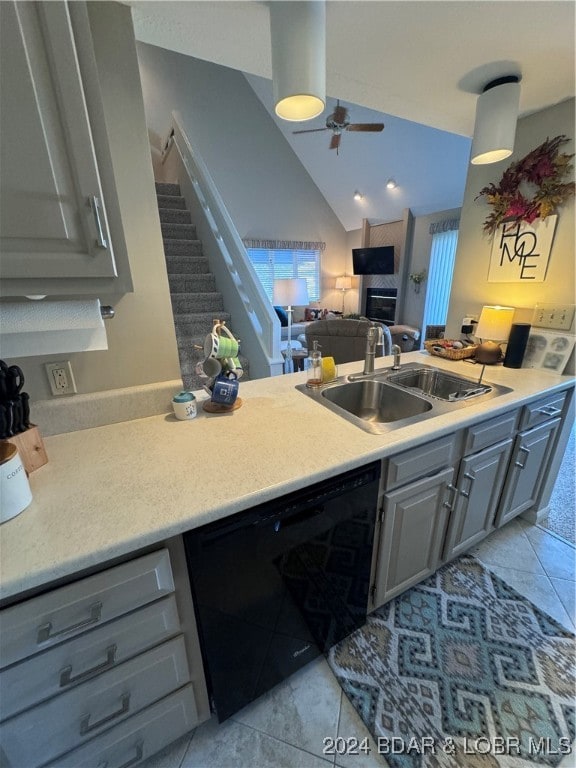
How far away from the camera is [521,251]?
6.06 feet

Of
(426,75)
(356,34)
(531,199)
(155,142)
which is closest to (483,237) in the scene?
(531,199)

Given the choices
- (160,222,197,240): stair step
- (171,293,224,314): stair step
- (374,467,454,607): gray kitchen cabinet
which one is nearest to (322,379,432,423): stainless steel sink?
(374,467,454,607): gray kitchen cabinet

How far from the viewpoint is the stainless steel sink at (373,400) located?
1.54m

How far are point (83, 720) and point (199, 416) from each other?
34.1 inches

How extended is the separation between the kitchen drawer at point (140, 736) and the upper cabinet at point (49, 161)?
3.82ft

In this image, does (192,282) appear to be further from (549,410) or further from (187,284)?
(549,410)

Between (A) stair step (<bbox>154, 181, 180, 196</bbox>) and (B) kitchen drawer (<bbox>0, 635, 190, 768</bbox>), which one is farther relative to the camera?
(A) stair step (<bbox>154, 181, 180, 196</bbox>)

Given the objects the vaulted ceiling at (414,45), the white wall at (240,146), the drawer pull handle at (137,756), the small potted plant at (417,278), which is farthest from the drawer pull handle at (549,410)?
the white wall at (240,146)

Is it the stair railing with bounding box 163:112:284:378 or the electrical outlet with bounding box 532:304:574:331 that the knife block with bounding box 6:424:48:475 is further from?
the electrical outlet with bounding box 532:304:574:331

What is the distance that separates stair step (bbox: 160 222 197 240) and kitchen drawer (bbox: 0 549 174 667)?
3882 millimetres

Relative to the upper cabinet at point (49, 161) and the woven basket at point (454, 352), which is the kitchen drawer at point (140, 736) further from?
the woven basket at point (454, 352)

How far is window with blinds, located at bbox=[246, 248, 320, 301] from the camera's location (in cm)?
709

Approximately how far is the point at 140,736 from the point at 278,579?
0.56 meters

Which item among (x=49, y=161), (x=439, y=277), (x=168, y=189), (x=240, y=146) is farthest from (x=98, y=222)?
(x=240, y=146)
